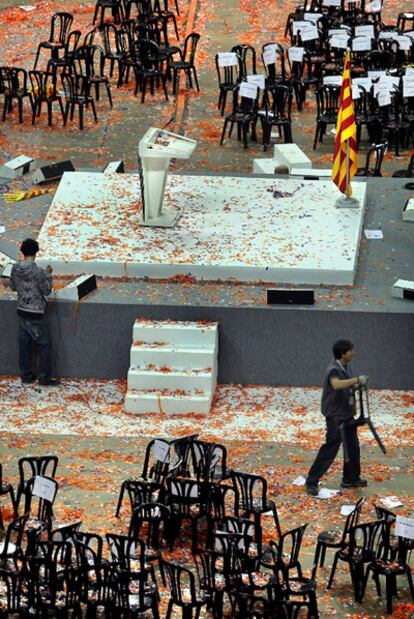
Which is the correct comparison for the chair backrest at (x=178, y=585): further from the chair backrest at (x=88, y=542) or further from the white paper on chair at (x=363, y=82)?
the white paper on chair at (x=363, y=82)

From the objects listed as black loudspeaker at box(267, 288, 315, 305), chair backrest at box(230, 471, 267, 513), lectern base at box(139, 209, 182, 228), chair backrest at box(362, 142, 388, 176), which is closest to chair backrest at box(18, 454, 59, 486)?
chair backrest at box(230, 471, 267, 513)

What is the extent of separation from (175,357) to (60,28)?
1010 centimetres

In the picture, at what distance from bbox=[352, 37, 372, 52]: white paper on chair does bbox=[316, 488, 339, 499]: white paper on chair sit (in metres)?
10.2

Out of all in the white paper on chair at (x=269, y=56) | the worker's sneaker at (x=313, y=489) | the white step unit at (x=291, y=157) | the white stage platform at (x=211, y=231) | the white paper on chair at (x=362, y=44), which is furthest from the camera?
the white paper on chair at (x=362, y=44)

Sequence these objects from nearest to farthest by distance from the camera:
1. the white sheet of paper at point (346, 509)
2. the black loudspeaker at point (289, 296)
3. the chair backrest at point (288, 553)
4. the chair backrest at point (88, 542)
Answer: the chair backrest at point (88, 542) < the chair backrest at point (288, 553) < the white sheet of paper at point (346, 509) < the black loudspeaker at point (289, 296)

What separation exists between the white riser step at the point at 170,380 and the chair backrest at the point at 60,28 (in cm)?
923

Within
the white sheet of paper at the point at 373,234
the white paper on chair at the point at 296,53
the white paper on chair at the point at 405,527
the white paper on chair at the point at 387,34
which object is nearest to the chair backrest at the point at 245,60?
the white paper on chair at the point at 296,53

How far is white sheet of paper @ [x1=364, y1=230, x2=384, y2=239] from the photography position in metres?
16.8

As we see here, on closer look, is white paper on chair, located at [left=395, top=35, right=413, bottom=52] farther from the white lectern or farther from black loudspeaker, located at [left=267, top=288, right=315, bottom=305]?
black loudspeaker, located at [left=267, top=288, right=315, bottom=305]

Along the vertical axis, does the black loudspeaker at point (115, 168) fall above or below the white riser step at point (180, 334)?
above

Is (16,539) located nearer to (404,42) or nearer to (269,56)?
(269,56)

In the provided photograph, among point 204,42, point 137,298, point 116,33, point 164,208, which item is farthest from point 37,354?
point 204,42

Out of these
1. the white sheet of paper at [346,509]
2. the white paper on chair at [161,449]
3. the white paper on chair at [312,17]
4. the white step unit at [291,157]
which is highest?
the white paper on chair at [312,17]

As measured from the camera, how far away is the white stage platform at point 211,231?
15.8 meters
